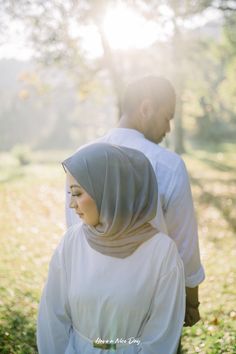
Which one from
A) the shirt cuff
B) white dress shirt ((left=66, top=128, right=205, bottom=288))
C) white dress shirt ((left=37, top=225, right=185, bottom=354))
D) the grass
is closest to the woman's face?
white dress shirt ((left=37, top=225, right=185, bottom=354))

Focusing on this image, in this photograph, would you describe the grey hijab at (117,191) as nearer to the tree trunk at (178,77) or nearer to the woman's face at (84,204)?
the woman's face at (84,204)

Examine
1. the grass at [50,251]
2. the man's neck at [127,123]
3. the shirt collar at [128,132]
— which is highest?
the man's neck at [127,123]

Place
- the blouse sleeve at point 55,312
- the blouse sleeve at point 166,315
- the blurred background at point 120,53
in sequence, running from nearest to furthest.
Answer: the blouse sleeve at point 166,315 < the blouse sleeve at point 55,312 < the blurred background at point 120,53

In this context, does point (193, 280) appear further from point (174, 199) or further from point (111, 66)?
point (111, 66)

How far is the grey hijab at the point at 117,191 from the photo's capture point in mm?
2186

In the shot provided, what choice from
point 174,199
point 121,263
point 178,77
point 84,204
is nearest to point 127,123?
point 174,199

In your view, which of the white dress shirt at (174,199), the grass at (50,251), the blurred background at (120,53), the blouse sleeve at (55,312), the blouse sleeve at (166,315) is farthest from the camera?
the blurred background at (120,53)

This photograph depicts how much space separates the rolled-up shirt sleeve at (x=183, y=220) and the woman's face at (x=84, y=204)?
83 cm

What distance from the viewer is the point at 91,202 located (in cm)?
227

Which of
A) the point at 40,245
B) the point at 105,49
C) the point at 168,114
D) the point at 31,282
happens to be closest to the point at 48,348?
the point at 168,114

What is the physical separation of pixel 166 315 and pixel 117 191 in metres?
0.72

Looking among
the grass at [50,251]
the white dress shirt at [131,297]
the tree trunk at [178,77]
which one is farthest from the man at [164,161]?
the tree trunk at [178,77]

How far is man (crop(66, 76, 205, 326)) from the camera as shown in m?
2.98

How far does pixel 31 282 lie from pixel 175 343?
5.76 m
